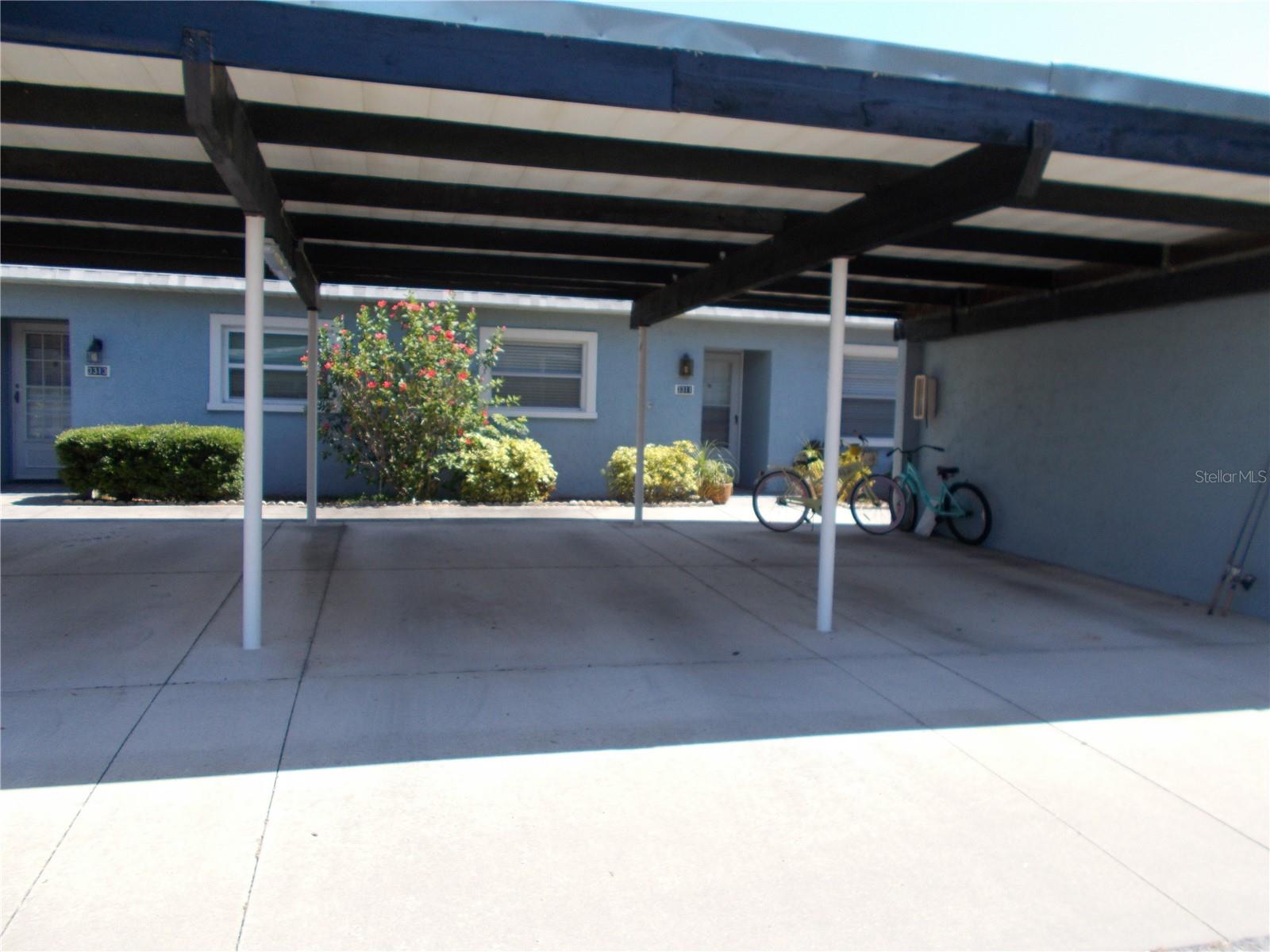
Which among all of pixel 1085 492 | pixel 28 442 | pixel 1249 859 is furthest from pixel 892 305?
pixel 28 442

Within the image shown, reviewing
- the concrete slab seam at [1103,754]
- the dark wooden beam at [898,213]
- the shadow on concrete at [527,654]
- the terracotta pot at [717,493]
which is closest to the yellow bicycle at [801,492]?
the terracotta pot at [717,493]

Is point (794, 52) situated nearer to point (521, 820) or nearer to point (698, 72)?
point (698, 72)

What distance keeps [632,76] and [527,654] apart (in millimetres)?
2996

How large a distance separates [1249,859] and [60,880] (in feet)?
12.7

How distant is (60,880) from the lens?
2826 millimetres

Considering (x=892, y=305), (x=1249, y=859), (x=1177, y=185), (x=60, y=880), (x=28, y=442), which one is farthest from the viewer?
(x=28, y=442)

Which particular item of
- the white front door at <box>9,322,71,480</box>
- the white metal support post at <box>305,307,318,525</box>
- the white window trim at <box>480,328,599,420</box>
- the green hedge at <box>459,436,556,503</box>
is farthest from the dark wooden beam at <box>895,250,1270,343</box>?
the white front door at <box>9,322,71,480</box>

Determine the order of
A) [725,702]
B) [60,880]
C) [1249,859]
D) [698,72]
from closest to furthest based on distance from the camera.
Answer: [60,880], [1249,859], [698,72], [725,702]

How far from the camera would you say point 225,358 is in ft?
40.9

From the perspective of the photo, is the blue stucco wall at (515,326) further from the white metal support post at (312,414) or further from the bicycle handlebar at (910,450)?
the bicycle handlebar at (910,450)

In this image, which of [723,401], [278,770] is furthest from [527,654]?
[723,401]

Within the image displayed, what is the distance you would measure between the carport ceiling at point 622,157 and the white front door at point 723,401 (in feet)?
23.2

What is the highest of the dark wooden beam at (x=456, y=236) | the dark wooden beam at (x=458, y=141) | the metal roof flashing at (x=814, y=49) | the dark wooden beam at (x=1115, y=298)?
the metal roof flashing at (x=814, y=49)

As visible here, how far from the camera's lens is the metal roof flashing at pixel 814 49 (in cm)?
397
